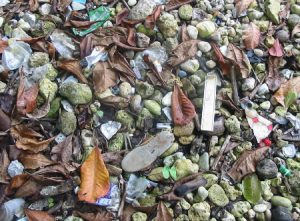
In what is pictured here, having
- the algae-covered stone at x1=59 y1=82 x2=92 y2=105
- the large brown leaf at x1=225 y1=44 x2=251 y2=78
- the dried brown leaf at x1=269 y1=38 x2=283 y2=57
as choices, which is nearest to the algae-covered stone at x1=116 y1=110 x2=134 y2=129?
the algae-covered stone at x1=59 y1=82 x2=92 y2=105

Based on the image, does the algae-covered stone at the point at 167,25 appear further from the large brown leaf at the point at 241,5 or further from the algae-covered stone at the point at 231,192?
the algae-covered stone at the point at 231,192

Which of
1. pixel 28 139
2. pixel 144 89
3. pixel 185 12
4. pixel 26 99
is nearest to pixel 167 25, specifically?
pixel 185 12

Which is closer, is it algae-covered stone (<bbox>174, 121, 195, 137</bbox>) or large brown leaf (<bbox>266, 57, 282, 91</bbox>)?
algae-covered stone (<bbox>174, 121, 195, 137</bbox>)

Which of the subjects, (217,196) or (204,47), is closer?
(217,196)

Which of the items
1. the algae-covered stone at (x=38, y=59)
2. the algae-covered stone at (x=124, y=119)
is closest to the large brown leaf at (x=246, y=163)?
the algae-covered stone at (x=124, y=119)

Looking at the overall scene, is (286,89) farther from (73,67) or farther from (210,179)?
(73,67)

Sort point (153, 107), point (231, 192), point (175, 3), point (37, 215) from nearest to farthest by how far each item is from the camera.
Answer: point (37, 215) → point (231, 192) → point (153, 107) → point (175, 3)

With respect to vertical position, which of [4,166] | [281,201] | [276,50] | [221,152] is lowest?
[281,201]

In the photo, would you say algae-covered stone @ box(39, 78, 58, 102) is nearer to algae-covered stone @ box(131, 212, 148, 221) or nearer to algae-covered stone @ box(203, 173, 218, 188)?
algae-covered stone @ box(131, 212, 148, 221)
